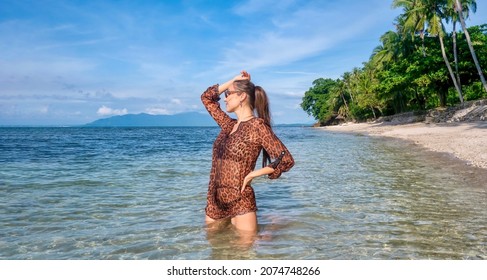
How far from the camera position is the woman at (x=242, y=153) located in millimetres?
4402

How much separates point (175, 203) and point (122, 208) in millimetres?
977

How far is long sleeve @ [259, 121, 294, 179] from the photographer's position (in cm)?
430

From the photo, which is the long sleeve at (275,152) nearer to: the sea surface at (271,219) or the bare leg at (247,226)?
the bare leg at (247,226)

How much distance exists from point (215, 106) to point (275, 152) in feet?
3.86

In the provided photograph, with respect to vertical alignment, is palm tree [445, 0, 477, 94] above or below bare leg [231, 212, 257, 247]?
above

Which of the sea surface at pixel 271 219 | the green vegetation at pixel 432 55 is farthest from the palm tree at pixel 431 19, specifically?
the sea surface at pixel 271 219

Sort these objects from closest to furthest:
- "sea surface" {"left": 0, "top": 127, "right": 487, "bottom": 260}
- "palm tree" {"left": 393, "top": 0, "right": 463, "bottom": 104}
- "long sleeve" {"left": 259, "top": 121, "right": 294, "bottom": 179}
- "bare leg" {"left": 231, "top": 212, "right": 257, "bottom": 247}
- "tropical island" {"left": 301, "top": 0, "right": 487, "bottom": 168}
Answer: "long sleeve" {"left": 259, "top": 121, "right": 294, "bottom": 179} < "sea surface" {"left": 0, "top": 127, "right": 487, "bottom": 260} < "bare leg" {"left": 231, "top": 212, "right": 257, "bottom": 247} < "tropical island" {"left": 301, "top": 0, "right": 487, "bottom": 168} < "palm tree" {"left": 393, "top": 0, "right": 463, "bottom": 104}

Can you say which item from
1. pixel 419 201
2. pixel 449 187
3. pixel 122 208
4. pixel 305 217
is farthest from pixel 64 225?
pixel 449 187

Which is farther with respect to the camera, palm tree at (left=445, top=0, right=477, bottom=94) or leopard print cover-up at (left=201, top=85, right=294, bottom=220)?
palm tree at (left=445, top=0, right=477, bottom=94)

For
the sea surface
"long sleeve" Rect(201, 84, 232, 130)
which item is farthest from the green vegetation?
"long sleeve" Rect(201, 84, 232, 130)

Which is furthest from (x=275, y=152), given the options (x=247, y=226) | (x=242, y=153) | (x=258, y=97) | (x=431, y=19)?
(x=431, y=19)

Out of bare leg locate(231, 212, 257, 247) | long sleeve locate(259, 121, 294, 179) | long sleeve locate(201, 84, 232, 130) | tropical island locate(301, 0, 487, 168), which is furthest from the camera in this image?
tropical island locate(301, 0, 487, 168)

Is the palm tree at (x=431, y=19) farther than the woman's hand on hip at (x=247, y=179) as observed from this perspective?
Yes

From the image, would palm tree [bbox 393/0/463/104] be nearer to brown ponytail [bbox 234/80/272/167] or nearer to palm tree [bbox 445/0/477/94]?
palm tree [bbox 445/0/477/94]
